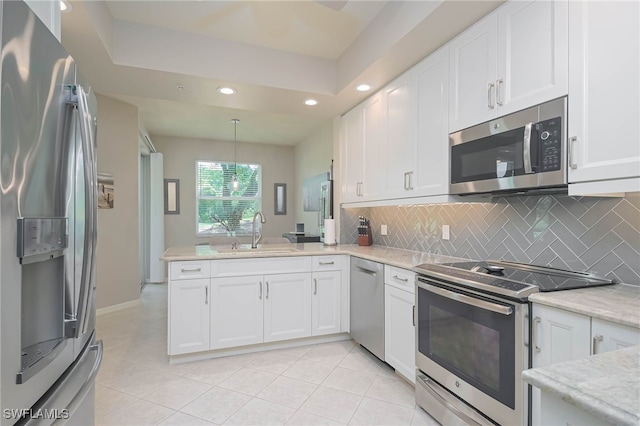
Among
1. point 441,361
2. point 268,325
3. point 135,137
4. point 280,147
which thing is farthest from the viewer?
point 280,147

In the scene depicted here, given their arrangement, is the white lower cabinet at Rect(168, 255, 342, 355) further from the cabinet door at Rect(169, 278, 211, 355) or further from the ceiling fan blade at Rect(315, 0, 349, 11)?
the ceiling fan blade at Rect(315, 0, 349, 11)

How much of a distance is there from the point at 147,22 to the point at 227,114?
91.3 inches

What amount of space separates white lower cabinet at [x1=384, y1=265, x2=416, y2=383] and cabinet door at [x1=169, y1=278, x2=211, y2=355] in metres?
1.50

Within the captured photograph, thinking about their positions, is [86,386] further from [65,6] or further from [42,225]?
[65,6]

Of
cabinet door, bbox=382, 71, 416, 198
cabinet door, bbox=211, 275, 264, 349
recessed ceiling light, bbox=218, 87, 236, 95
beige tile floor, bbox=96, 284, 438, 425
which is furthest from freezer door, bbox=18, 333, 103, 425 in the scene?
recessed ceiling light, bbox=218, 87, 236, 95

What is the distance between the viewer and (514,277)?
1.69 m

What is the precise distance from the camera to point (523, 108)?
5.51 ft

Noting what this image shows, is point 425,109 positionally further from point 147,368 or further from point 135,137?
point 135,137

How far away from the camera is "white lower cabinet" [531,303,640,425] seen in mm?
1134

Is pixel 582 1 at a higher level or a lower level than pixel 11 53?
higher

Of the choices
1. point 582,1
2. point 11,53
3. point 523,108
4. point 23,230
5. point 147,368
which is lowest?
point 147,368

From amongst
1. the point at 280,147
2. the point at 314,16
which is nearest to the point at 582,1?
the point at 314,16

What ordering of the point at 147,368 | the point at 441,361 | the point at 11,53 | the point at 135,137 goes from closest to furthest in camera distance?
the point at 11,53 → the point at 441,361 → the point at 147,368 → the point at 135,137

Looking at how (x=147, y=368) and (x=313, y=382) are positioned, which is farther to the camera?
(x=147, y=368)
